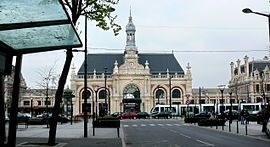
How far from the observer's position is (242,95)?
10100 cm

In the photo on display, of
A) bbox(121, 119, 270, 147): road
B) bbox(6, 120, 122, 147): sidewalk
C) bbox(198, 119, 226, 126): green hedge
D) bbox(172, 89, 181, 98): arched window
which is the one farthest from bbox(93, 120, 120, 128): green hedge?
bbox(172, 89, 181, 98): arched window

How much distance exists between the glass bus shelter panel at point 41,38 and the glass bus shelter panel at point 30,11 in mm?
817

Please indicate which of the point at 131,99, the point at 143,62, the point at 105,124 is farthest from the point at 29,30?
the point at 143,62

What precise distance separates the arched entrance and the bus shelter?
73.3 m

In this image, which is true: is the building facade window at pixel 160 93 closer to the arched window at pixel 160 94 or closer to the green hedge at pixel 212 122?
the arched window at pixel 160 94

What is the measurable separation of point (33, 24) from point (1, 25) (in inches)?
32.5

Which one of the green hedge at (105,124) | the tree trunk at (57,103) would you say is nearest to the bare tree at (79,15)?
the tree trunk at (57,103)

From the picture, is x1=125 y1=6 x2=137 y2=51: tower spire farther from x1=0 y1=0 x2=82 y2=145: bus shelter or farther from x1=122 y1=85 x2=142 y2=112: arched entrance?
x1=0 y1=0 x2=82 y2=145: bus shelter

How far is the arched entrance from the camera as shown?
8725 centimetres

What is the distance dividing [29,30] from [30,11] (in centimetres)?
147

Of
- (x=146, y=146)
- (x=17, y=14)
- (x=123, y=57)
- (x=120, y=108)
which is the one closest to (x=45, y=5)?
(x=17, y=14)

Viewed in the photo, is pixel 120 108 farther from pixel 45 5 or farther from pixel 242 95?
pixel 45 5

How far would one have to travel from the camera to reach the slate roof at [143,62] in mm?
96938

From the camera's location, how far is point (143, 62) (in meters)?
98.1
